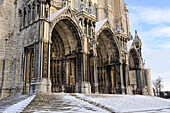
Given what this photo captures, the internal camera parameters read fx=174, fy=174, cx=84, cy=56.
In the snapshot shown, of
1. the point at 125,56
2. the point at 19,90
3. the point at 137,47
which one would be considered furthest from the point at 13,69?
the point at 137,47

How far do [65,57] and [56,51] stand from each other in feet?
4.51

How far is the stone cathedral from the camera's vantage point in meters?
14.7

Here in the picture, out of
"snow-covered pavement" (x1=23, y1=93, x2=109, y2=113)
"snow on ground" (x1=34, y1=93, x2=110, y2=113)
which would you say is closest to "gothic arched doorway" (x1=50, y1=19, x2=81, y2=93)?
"snow-covered pavement" (x1=23, y1=93, x2=109, y2=113)

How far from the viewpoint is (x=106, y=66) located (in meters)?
24.1

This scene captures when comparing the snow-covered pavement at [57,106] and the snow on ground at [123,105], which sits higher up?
the snow-covered pavement at [57,106]

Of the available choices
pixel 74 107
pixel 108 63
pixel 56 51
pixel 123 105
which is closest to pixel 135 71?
pixel 108 63

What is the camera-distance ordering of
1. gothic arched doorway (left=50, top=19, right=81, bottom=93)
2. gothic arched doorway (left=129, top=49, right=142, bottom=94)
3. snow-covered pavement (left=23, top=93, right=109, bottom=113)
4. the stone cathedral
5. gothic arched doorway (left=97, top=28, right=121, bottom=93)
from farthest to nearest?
gothic arched doorway (left=129, top=49, right=142, bottom=94)
gothic arched doorway (left=97, top=28, right=121, bottom=93)
gothic arched doorway (left=50, top=19, right=81, bottom=93)
the stone cathedral
snow-covered pavement (left=23, top=93, right=109, bottom=113)

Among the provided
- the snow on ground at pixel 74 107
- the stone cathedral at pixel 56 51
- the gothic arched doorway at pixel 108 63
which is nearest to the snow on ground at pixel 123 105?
the snow on ground at pixel 74 107

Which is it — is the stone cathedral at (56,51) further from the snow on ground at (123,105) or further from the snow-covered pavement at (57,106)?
the snow on ground at (123,105)

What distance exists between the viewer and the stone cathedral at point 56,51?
48.3ft

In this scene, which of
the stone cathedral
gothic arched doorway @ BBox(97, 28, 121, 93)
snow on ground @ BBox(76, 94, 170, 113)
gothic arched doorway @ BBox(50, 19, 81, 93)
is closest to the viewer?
snow on ground @ BBox(76, 94, 170, 113)

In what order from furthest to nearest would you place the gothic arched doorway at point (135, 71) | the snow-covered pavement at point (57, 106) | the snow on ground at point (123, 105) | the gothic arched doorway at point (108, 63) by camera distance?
1. the gothic arched doorway at point (135, 71)
2. the gothic arched doorway at point (108, 63)
3. the snow on ground at point (123, 105)
4. the snow-covered pavement at point (57, 106)

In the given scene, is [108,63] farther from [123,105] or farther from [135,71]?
[123,105]

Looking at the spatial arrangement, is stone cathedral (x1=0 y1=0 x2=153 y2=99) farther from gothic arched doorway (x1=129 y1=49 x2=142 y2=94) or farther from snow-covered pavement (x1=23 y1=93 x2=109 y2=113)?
gothic arched doorway (x1=129 y1=49 x2=142 y2=94)
